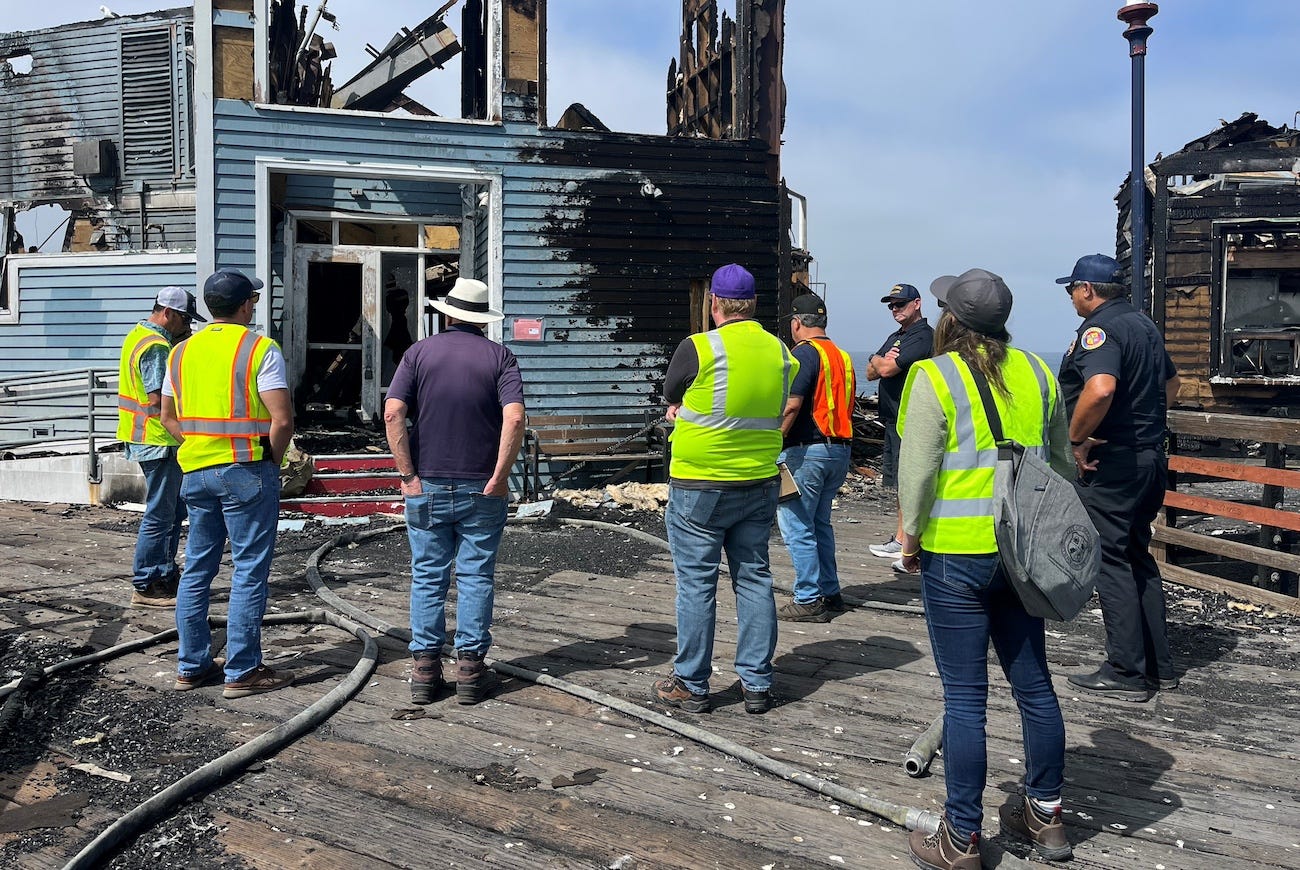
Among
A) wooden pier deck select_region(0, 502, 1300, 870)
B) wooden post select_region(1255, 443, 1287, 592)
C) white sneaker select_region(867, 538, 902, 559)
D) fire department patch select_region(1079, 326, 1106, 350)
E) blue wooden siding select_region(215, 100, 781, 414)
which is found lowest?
wooden pier deck select_region(0, 502, 1300, 870)

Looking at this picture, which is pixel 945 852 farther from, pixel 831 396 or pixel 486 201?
pixel 486 201

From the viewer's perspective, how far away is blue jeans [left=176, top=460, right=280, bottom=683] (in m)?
4.55

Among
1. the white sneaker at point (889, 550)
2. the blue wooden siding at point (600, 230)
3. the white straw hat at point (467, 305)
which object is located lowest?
the white sneaker at point (889, 550)

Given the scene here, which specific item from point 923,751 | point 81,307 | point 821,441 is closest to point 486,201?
point 81,307

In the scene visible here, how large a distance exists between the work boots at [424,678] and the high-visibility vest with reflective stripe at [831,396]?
2.67 meters

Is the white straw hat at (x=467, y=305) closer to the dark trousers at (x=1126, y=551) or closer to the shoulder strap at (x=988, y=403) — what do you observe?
the shoulder strap at (x=988, y=403)

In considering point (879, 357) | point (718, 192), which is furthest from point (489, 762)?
point (718, 192)

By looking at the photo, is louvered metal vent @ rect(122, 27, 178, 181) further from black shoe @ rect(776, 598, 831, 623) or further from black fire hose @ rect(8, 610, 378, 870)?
black shoe @ rect(776, 598, 831, 623)

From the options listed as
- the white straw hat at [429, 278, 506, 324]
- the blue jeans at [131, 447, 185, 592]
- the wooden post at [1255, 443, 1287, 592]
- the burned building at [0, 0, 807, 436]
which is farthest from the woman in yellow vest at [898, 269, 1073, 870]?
the burned building at [0, 0, 807, 436]

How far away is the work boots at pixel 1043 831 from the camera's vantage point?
10.1 ft

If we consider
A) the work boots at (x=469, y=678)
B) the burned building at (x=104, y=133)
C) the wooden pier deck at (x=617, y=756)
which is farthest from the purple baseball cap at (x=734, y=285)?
the burned building at (x=104, y=133)

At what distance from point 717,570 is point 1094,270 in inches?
91.3

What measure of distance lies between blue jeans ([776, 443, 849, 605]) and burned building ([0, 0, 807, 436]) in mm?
6414

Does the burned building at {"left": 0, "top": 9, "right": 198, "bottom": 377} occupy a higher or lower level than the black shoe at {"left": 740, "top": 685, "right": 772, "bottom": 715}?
higher
